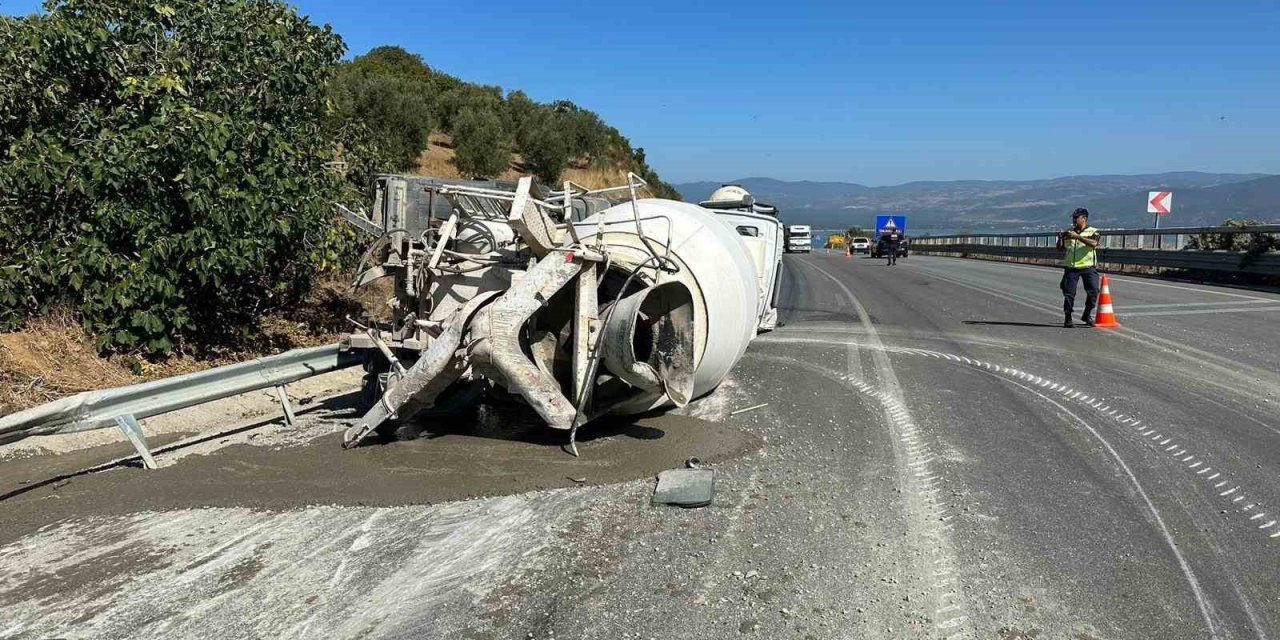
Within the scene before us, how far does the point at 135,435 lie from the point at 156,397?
0.98 feet

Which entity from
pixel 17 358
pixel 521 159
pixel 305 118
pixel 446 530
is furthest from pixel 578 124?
pixel 446 530

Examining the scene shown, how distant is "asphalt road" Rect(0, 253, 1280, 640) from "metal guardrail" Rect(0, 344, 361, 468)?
69 cm

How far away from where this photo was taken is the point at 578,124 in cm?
4141

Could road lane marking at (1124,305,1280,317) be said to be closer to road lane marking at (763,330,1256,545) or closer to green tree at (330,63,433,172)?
road lane marking at (763,330,1256,545)

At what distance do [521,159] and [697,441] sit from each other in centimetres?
3121

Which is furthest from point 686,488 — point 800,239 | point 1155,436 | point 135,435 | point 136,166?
point 800,239

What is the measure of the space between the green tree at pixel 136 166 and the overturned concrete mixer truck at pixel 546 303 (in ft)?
5.25

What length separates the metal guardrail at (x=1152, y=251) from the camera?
20873mm

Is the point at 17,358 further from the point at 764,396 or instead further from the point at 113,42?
the point at 764,396

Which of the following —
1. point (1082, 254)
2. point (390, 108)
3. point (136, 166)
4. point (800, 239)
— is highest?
point (390, 108)

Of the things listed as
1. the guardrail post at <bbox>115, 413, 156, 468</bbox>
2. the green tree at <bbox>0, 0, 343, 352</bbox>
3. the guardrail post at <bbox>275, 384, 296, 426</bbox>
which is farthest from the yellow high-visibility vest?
the guardrail post at <bbox>115, 413, 156, 468</bbox>

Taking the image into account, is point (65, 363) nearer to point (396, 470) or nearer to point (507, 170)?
point (396, 470)

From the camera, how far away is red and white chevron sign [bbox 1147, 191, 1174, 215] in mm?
32719

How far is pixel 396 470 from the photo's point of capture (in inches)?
219
